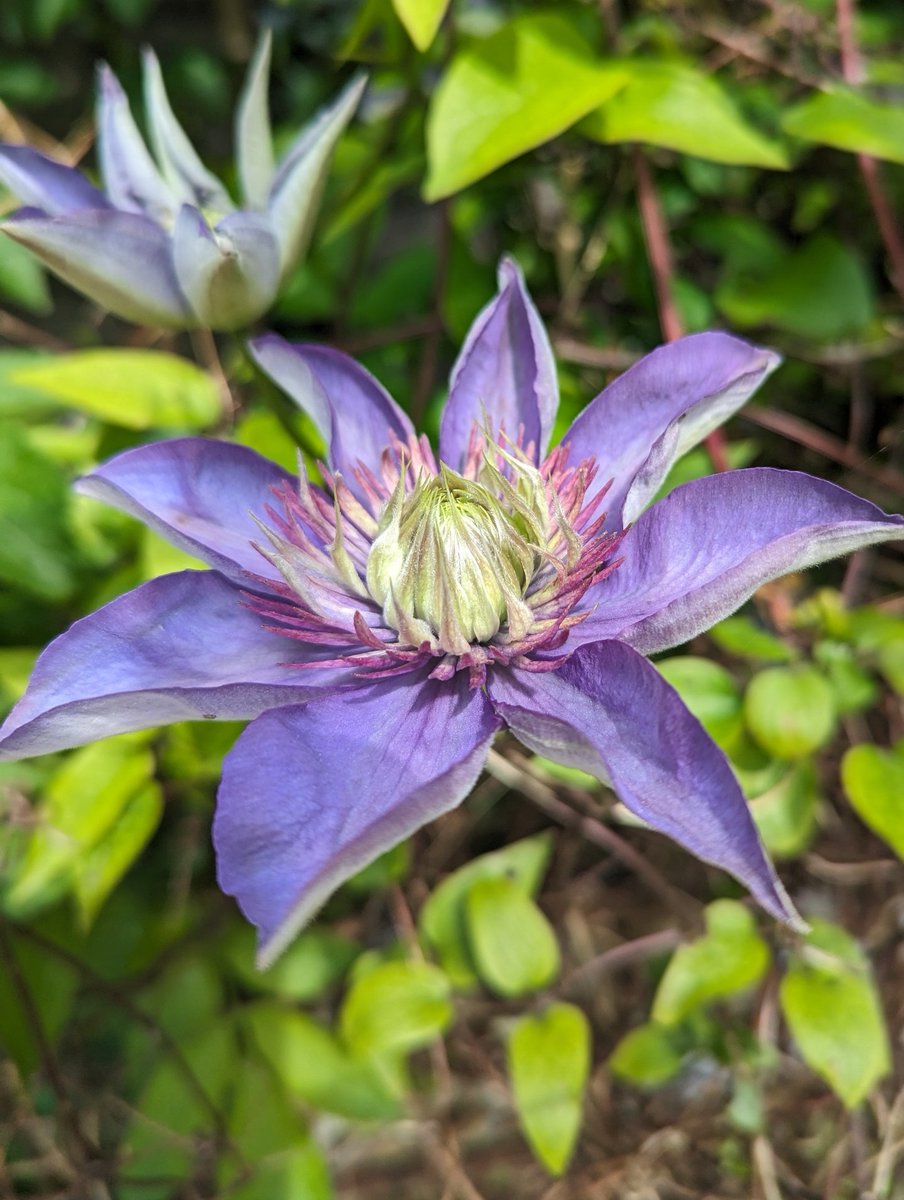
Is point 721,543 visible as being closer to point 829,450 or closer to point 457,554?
point 457,554

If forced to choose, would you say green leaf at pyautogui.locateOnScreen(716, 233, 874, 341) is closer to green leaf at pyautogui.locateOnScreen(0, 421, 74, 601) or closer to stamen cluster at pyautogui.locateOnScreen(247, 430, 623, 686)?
stamen cluster at pyautogui.locateOnScreen(247, 430, 623, 686)

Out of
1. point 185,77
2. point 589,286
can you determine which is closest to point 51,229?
point 589,286

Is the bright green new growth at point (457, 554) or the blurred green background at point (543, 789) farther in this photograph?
the blurred green background at point (543, 789)

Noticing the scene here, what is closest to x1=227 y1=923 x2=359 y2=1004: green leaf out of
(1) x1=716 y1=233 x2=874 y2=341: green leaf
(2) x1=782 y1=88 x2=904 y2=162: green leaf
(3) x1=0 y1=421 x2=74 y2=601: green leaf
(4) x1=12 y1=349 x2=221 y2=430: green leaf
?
(3) x1=0 y1=421 x2=74 y2=601: green leaf

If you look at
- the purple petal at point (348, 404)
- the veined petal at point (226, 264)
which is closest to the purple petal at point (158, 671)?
the purple petal at point (348, 404)

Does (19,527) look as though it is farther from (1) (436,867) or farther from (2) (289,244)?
(1) (436,867)

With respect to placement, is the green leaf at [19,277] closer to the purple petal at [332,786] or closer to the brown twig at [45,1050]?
the brown twig at [45,1050]

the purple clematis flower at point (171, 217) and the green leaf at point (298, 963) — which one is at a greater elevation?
the purple clematis flower at point (171, 217)
